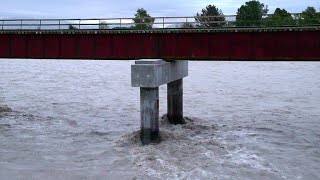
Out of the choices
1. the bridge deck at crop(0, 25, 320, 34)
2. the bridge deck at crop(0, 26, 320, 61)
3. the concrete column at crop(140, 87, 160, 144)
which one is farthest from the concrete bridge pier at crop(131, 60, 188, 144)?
the bridge deck at crop(0, 25, 320, 34)

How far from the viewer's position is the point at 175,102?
32.2m

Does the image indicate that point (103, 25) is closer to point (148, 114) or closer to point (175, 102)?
point (175, 102)

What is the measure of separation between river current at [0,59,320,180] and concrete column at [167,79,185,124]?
3.14 ft

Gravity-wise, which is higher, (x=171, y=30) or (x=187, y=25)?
(x=187, y=25)

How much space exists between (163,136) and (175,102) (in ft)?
17.3

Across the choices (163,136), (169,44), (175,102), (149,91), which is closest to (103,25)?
(169,44)

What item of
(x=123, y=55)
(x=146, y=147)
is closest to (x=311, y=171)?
(x=146, y=147)

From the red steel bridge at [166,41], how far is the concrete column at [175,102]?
4278 mm

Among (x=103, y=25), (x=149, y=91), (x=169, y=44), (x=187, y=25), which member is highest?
(x=103, y=25)

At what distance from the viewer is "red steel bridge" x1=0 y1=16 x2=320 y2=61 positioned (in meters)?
26.3

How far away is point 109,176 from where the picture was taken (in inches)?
810

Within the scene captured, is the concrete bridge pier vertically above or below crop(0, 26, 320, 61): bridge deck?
below

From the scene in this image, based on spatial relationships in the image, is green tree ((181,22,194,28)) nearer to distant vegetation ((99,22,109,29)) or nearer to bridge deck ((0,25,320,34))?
bridge deck ((0,25,320,34))

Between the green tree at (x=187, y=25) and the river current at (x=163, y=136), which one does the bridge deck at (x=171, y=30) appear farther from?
the river current at (x=163, y=136)
